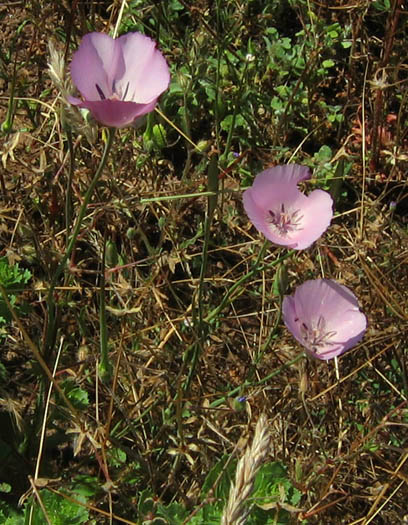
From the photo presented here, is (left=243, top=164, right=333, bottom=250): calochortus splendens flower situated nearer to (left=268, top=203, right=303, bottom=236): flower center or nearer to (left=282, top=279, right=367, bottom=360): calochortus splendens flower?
(left=268, top=203, right=303, bottom=236): flower center

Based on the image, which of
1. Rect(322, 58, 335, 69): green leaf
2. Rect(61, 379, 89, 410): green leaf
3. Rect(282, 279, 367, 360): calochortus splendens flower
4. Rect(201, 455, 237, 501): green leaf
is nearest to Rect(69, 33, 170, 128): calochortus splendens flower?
Rect(282, 279, 367, 360): calochortus splendens flower

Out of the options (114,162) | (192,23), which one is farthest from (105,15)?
(114,162)

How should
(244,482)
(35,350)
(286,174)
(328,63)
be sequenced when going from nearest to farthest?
(244,482), (35,350), (286,174), (328,63)

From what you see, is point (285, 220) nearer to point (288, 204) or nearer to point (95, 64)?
point (288, 204)

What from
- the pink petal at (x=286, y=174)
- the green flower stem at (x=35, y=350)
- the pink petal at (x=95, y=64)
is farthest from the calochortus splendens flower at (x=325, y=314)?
the pink petal at (x=95, y=64)

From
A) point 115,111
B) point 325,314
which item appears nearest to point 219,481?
point 325,314

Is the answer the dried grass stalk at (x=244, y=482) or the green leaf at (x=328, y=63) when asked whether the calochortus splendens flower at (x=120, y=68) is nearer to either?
the dried grass stalk at (x=244, y=482)
